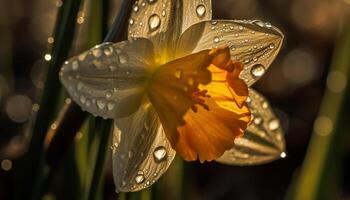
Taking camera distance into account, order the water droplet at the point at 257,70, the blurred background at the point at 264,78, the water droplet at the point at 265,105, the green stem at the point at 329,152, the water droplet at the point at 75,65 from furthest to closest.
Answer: the blurred background at the point at 264,78 → the green stem at the point at 329,152 → the water droplet at the point at 265,105 → the water droplet at the point at 257,70 → the water droplet at the point at 75,65

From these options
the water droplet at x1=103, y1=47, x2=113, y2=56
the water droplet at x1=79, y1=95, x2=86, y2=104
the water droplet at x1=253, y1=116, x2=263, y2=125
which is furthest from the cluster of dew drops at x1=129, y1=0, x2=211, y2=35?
the water droplet at x1=253, y1=116, x2=263, y2=125

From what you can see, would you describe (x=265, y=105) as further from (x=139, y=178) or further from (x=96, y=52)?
(x=96, y=52)

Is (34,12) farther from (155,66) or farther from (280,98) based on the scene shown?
(155,66)

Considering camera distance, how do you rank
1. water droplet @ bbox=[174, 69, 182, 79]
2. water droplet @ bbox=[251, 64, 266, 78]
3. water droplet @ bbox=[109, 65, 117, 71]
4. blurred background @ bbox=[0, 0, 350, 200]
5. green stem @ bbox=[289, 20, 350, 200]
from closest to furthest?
water droplet @ bbox=[109, 65, 117, 71], water droplet @ bbox=[174, 69, 182, 79], water droplet @ bbox=[251, 64, 266, 78], green stem @ bbox=[289, 20, 350, 200], blurred background @ bbox=[0, 0, 350, 200]

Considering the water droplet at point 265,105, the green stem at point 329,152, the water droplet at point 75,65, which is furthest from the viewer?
the green stem at point 329,152

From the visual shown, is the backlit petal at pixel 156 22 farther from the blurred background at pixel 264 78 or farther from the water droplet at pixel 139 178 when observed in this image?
the blurred background at pixel 264 78

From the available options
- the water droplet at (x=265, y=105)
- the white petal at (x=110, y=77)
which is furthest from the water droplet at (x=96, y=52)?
the water droplet at (x=265, y=105)

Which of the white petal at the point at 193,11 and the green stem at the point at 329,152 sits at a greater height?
the white petal at the point at 193,11

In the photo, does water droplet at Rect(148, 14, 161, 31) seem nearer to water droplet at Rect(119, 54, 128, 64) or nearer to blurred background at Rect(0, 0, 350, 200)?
water droplet at Rect(119, 54, 128, 64)
